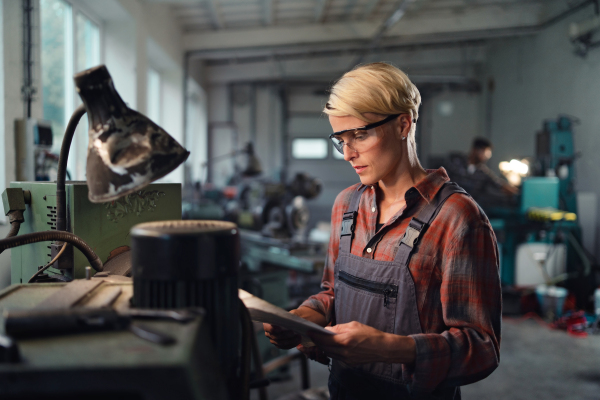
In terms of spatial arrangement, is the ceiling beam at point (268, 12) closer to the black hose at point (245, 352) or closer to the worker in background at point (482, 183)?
the worker in background at point (482, 183)

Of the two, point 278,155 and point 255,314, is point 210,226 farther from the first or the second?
point 278,155

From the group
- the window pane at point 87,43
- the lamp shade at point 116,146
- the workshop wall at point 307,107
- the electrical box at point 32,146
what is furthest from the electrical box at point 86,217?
the workshop wall at point 307,107

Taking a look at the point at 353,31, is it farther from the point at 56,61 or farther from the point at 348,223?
the point at 348,223

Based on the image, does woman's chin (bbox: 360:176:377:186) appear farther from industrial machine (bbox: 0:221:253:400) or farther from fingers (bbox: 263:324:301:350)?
industrial machine (bbox: 0:221:253:400)

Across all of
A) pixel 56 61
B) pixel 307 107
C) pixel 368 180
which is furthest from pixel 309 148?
pixel 368 180

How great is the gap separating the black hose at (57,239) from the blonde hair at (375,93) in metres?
0.65

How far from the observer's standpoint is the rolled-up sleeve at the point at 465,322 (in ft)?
2.88

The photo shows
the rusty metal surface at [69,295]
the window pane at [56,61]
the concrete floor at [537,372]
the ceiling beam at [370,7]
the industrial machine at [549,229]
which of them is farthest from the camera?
the ceiling beam at [370,7]

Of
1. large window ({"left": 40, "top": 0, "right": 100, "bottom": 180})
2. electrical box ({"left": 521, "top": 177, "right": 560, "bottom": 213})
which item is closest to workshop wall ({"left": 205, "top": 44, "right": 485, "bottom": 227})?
electrical box ({"left": 521, "top": 177, "right": 560, "bottom": 213})

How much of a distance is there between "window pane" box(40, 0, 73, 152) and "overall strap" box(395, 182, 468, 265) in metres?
2.60

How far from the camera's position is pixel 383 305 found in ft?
3.36

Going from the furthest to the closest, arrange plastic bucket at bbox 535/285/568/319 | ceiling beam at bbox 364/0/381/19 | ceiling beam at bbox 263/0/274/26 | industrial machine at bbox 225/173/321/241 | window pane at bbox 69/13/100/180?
ceiling beam at bbox 364/0/381/19 < ceiling beam at bbox 263/0/274/26 < plastic bucket at bbox 535/285/568/319 < industrial machine at bbox 225/173/321/241 < window pane at bbox 69/13/100/180

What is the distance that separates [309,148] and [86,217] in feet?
25.9

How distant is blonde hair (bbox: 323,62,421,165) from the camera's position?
1058mm
